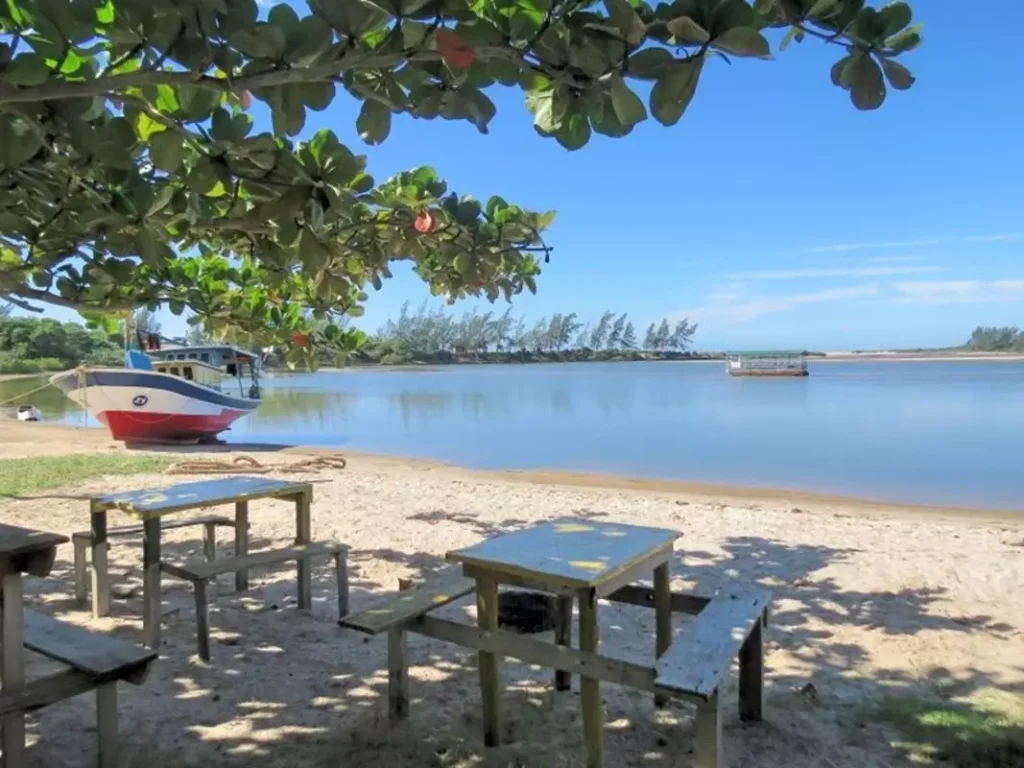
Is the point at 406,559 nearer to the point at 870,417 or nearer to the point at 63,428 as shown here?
the point at 63,428

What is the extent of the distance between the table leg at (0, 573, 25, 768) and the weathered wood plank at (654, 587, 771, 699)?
164 cm

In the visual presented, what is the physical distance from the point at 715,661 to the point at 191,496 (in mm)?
2463

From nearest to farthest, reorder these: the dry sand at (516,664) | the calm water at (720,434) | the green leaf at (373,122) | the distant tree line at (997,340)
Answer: the green leaf at (373,122) < the dry sand at (516,664) < the calm water at (720,434) < the distant tree line at (997,340)

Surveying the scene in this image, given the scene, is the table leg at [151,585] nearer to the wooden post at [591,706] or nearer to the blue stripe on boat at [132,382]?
the wooden post at [591,706]

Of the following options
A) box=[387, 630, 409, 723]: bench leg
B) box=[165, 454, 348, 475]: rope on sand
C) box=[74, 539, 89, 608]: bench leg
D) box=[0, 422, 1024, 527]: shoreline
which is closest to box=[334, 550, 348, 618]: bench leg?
box=[387, 630, 409, 723]: bench leg

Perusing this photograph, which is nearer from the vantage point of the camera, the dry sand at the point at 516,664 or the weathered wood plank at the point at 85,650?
the weathered wood plank at the point at 85,650

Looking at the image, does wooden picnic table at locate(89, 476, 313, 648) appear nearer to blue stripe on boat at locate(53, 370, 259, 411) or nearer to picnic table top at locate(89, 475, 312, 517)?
picnic table top at locate(89, 475, 312, 517)

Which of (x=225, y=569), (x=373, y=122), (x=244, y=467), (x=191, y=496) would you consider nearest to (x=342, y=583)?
(x=225, y=569)

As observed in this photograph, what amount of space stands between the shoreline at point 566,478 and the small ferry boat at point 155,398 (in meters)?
0.43

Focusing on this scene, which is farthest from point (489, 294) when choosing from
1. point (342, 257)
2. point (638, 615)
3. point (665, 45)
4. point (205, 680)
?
point (665, 45)

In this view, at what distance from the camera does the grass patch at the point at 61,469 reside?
25.4 ft

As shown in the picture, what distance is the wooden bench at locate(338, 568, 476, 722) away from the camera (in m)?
2.34

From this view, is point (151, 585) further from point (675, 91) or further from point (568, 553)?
point (675, 91)

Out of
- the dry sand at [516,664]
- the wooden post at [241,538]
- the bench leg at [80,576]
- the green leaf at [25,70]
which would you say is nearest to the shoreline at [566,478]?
the dry sand at [516,664]
